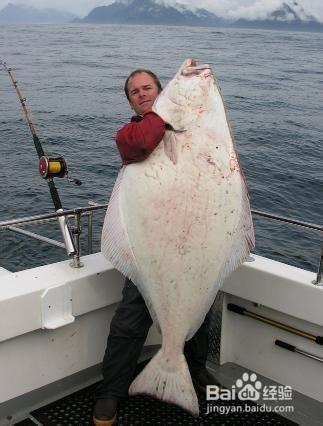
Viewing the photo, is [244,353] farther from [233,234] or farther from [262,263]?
[233,234]

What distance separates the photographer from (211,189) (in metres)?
2.67

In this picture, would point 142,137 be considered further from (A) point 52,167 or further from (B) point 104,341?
(B) point 104,341

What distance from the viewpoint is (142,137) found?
265 centimetres

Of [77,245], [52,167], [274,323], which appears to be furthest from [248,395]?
[52,167]

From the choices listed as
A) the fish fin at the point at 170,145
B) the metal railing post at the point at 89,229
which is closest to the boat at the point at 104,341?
the metal railing post at the point at 89,229

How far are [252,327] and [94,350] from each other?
112 cm

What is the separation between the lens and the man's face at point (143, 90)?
3285 mm

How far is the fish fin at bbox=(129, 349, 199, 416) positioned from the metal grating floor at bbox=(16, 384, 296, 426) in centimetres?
56

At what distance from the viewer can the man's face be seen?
10.8ft

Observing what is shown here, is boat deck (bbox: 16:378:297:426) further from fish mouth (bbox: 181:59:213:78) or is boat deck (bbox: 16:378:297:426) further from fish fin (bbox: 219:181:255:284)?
fish mouth (bbox: 181:59:213:78)

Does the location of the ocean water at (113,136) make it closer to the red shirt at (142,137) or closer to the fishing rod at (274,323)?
the fishing rod at (274,323)

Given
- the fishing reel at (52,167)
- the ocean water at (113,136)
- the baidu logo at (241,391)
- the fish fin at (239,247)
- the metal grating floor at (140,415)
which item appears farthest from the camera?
the ocean water at (113,136)

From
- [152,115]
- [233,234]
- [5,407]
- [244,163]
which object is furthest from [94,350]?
[244,163]

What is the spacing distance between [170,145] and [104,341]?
1.52m
